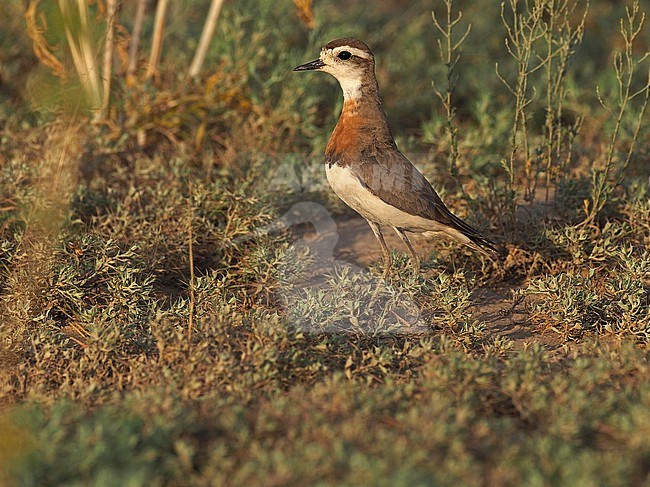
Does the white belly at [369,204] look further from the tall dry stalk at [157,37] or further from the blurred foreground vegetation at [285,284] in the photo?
the tall dry stalk at [157,37]

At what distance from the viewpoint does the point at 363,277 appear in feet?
16.3

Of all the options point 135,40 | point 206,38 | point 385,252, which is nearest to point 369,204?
point 385,252

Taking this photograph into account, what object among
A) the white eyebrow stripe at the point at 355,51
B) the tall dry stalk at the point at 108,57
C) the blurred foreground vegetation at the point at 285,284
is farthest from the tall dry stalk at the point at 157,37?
the white eyebrow stripe at the point at 355,51

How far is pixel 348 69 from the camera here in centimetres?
520

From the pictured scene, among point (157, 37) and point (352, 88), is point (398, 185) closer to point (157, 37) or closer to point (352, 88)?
point (352, 88)

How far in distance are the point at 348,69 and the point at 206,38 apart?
6.33 ft

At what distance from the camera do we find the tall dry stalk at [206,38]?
653 cm

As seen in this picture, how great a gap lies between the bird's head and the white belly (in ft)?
1.90

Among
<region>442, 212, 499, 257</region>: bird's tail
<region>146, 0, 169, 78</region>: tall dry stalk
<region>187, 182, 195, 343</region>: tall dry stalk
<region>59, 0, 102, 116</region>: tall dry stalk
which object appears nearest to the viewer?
<region>187, 182, 195, 343</region>: tall dry stalk

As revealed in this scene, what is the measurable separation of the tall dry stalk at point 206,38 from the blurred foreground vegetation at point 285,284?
10 cm

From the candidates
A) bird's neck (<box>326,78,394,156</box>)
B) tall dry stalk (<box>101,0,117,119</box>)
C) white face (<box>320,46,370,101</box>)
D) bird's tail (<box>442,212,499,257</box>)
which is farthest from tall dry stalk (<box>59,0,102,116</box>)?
bird's tail (<box>442,212,499,257</box>)

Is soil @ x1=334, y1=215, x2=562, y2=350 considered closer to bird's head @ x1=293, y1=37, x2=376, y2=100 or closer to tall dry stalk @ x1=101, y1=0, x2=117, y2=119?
bird's head @ x1=293, y1=37, x2=376, y2=100

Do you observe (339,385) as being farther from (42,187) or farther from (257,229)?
(42,187)

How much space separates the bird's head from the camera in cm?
517
